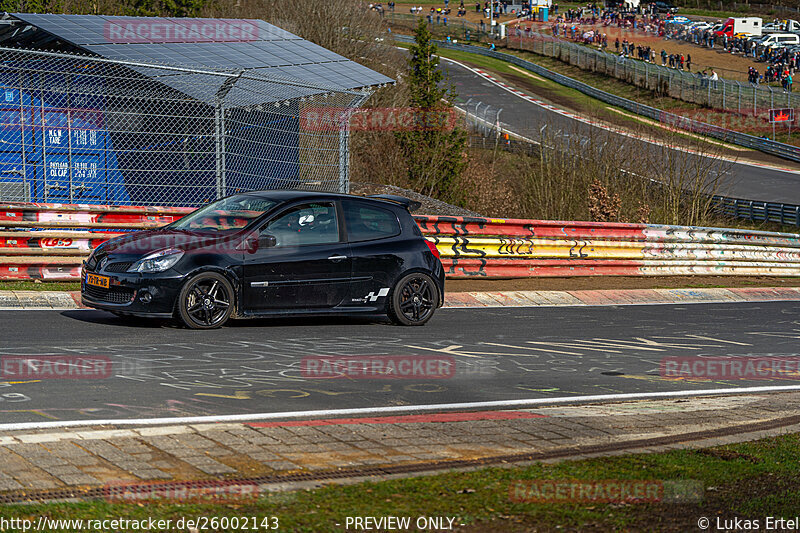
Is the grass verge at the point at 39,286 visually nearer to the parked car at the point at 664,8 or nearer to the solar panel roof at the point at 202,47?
the solar panel roof at the point at 202,47

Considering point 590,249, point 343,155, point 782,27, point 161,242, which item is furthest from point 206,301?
point 782,27

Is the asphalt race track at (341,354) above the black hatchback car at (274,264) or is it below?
below

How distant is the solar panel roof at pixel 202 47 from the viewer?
23.4m

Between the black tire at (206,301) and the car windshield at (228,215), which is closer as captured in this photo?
the black tire at (206,301)

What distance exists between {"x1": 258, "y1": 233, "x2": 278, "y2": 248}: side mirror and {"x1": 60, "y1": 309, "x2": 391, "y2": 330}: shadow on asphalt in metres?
0.96

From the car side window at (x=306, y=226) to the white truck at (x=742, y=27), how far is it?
7868 centimetres

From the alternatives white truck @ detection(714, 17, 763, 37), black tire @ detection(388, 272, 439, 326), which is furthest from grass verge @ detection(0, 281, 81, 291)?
white truck @ detection(714, 17, 763, 37)

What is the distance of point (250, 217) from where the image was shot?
10672 mm

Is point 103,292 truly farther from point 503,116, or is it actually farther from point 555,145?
point 503,116

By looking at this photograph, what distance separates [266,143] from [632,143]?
17.5 m

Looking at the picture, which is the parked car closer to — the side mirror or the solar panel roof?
the solar panel roof

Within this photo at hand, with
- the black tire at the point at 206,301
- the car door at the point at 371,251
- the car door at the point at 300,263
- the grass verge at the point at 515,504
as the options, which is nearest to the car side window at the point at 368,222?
the car door at the point at 371,251

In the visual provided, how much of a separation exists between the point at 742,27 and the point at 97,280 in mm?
82283

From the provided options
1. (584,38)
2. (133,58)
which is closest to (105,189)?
(133,58)
